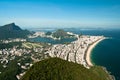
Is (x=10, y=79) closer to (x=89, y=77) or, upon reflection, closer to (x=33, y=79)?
(x=33, y=79)

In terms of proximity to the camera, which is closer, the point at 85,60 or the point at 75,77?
the point at 75,77

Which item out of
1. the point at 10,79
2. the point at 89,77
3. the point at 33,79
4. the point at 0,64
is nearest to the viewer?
the point at 33,79

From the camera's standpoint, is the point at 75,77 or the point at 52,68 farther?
the point at 52,68

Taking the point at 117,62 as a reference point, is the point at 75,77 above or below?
above

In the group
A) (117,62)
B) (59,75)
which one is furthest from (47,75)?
(117,62)

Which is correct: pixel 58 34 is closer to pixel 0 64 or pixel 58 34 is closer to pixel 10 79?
pixel 0 64

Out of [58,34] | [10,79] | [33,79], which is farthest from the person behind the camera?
[58,34]

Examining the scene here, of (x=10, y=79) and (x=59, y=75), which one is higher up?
(x=59, y=75)

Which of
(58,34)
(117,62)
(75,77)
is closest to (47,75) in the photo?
(75,77)

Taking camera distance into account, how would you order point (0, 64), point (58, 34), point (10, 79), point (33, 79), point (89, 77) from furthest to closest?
A: point (58, 34)
point (0, 64)
point (10, 79)
point (89, 77)
point (33, 79)
